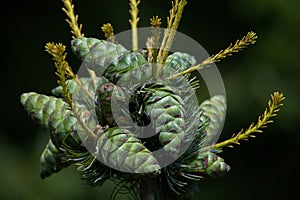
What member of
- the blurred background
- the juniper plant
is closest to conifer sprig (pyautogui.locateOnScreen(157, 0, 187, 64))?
the juniper plant

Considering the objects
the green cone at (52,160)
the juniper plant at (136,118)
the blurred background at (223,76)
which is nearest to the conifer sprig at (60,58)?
the juniper plant at (136,118)

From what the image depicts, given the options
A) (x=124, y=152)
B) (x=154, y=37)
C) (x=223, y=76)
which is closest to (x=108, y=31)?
(x=154, y=37)

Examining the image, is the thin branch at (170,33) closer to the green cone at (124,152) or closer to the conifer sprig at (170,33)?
the conifer sprig at (170,33)

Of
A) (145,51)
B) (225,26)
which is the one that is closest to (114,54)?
(145,51)

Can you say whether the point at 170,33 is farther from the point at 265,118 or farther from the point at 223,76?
the point at 223,76

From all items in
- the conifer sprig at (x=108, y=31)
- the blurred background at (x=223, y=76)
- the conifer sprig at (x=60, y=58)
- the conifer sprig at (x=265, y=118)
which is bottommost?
the blurred background at (x=223, y=76)

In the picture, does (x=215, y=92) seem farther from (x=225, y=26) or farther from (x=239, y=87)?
(x=225, y=26)

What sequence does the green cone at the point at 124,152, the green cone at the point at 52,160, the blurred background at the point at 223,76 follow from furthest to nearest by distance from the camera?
the blurred background at the point at 223,76
the green cone at the point at 52,160
the green cone at the point at 124,152
